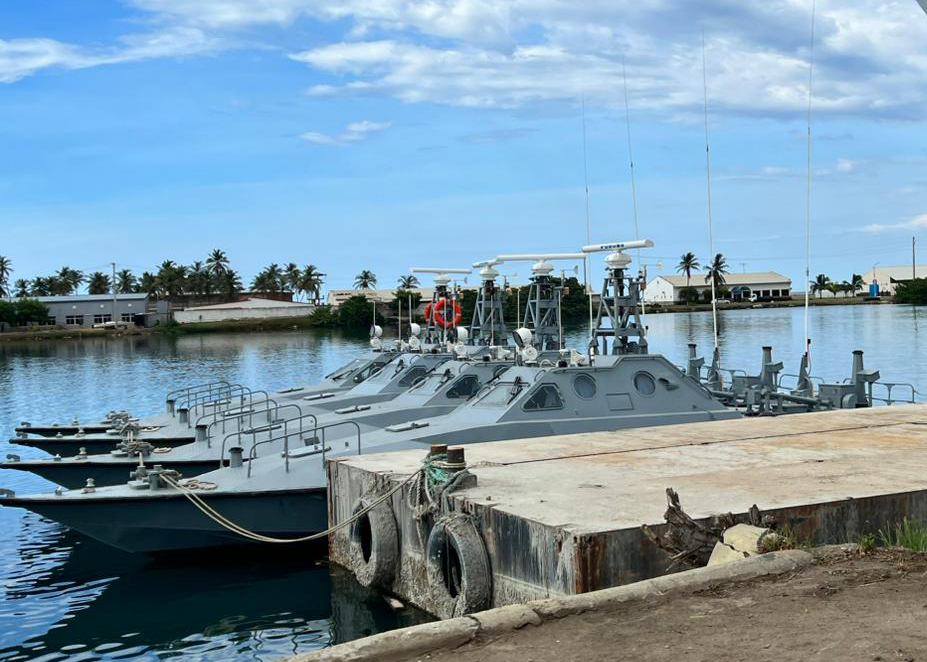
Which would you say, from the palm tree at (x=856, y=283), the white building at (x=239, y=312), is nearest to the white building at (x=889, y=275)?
the palm tree at (x=856, y=283)

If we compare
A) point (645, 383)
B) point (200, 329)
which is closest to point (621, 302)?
point (645, 383)

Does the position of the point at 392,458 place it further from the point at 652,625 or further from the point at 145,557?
the point at 652,625

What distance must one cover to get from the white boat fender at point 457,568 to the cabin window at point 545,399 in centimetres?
568

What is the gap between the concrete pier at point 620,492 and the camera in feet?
30.7

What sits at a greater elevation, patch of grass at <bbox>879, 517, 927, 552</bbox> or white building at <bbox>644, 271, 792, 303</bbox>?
white building at <bbox>644, 271, 792, 303</bbox>

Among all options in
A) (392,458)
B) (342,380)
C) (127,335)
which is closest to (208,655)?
(392,458)

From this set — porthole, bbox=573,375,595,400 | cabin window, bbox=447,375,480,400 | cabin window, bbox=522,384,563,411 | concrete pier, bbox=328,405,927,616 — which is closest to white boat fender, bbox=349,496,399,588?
concrete pier, bbox=328,405,927,616

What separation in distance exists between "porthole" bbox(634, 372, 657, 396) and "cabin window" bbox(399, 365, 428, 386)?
5.60 metres

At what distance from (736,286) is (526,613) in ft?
420

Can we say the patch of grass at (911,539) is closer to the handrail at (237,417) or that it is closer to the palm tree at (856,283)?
the handrail at (237,417)

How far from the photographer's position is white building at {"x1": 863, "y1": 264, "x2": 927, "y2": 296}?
134 m

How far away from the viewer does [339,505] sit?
13.9 metres

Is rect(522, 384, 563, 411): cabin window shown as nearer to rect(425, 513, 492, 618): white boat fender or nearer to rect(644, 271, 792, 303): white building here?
rect(425, 513, 492, 618): white boat fender

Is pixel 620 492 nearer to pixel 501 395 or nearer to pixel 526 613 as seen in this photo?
pixel 526 613
